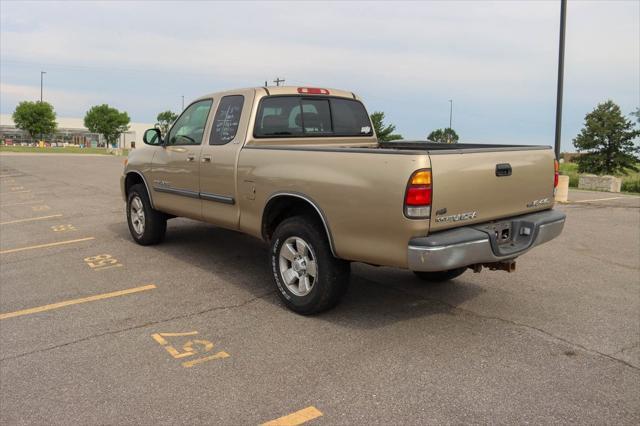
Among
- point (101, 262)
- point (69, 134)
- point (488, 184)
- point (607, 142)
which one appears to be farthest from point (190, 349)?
point (69, 134)

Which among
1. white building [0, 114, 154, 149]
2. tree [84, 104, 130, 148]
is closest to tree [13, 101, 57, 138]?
tree [84, 104, 130, 148]

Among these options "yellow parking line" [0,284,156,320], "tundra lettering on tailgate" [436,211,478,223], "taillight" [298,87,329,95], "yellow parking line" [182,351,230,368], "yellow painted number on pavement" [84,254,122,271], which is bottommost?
"yellow parking line" [182,351,230,368]

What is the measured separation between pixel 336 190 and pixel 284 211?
0.97 m

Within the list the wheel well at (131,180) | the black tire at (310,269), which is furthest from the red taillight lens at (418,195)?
the wheel well at (131,180)

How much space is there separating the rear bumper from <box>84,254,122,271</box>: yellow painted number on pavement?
4.11 metres

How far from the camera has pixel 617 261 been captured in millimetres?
6973

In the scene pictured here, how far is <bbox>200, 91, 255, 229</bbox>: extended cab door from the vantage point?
5445 mm

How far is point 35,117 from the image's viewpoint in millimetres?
81750

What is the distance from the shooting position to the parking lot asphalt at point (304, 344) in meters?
3.17

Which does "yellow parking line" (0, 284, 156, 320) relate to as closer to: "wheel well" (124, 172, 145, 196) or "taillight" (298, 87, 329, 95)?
"wheel well" (124, 172, 145, 196)

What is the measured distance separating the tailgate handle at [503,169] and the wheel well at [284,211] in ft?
4.77

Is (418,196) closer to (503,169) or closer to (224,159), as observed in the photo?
(503,169)

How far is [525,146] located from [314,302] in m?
2.32

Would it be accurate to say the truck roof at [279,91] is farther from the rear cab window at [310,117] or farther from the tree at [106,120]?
the tree at [106,120]
